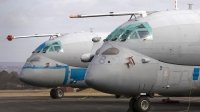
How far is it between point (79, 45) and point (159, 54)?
15088 millimetres

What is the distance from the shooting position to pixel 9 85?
256ft

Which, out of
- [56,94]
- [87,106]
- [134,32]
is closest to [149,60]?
[134,32]

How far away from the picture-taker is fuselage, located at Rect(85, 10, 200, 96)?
20.9 meters

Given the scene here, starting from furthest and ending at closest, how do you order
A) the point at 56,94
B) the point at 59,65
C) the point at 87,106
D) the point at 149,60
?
the point at 56,94 < the point at 59,65 < the point at 87,106 < the point at 149,60

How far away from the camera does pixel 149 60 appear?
842 inches

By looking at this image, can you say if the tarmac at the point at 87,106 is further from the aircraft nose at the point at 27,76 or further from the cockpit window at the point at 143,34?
the cockpit window at the point at 143,34

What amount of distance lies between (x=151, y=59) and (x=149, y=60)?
15 cm

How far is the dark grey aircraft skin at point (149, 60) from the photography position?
2092 cm

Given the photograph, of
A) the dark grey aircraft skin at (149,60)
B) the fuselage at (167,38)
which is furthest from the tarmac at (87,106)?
the fuselage at (167,38)

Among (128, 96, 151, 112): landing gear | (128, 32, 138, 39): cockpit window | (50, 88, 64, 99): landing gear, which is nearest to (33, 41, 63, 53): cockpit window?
(50, 88, 64, 99): landing gear

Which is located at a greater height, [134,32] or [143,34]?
[134,32]

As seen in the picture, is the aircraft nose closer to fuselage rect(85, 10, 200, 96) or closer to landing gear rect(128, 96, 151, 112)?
fuselage rect(85, 10, 200, 96)

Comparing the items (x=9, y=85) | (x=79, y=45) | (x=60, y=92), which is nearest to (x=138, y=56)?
(x=79, y=45)

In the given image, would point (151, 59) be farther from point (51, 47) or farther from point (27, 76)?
point (51, 47)
